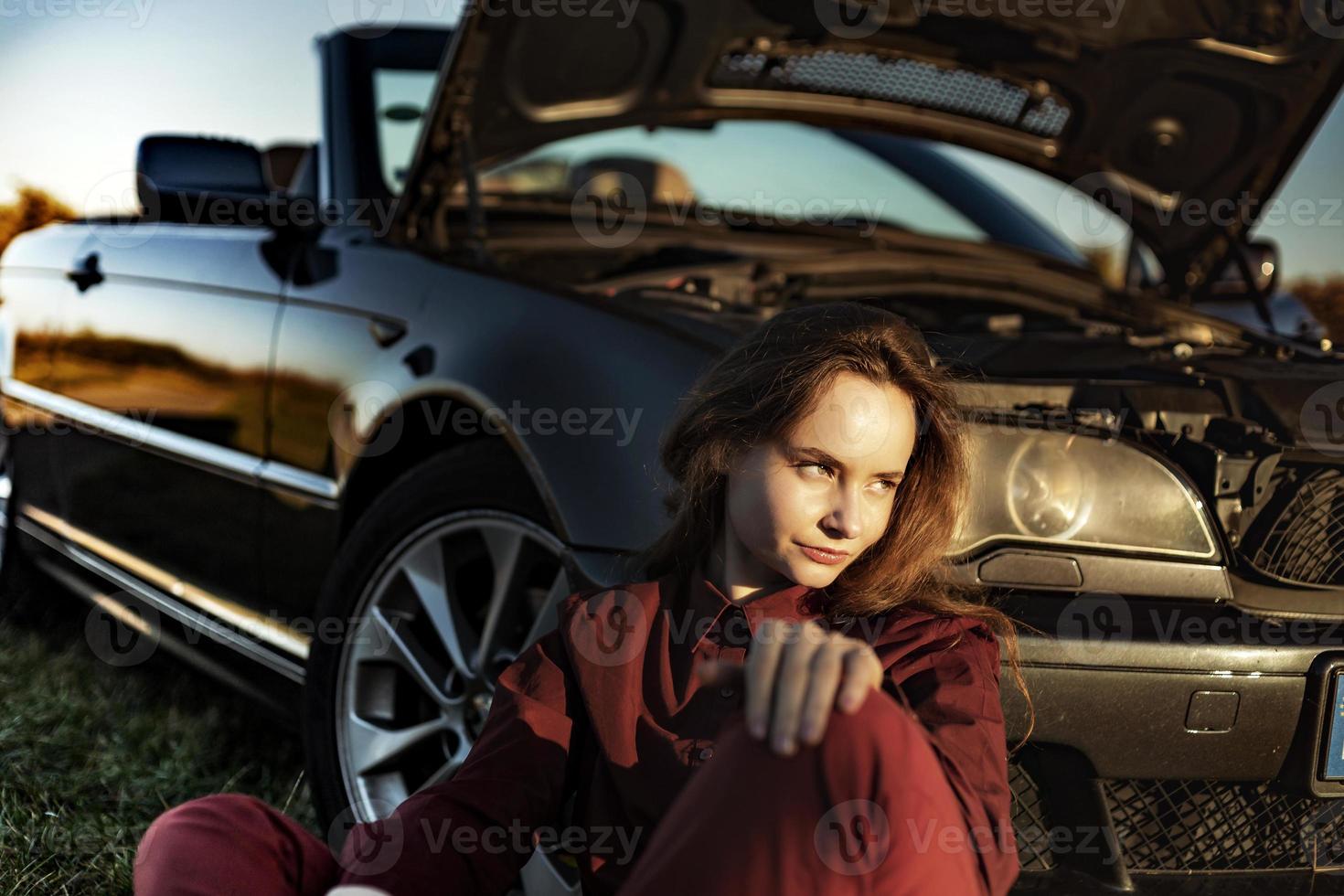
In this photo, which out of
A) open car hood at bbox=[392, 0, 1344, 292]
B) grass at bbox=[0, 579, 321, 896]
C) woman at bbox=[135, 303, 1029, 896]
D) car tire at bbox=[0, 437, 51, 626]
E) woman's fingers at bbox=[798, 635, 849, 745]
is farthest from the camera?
car tire at bbox=[0, 437, 51, 626]

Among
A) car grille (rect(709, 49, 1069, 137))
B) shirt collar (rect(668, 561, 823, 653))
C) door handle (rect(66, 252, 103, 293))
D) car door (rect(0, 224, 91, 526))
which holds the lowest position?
car door (rect(0, 224, 91, 526))

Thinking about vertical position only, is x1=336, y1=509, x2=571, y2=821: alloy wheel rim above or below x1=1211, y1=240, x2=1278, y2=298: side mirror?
below

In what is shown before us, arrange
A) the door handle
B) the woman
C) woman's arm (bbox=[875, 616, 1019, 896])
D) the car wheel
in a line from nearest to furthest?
woman's arm (bbox=[875, 616, 1019, 896]), the woman, the car wheel, the door handle

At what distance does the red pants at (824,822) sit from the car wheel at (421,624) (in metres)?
0.93

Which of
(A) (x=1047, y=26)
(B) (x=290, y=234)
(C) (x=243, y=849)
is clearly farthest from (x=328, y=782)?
(A) (x=1047, y=26)

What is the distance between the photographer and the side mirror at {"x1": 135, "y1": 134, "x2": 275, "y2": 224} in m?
3.01

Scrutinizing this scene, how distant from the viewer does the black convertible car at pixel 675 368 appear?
6.01 ft

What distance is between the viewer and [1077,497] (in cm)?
188

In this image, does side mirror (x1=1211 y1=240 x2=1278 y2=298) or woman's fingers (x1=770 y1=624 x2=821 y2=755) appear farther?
side mirror (x1=1211 y1=240 x2=1278 y2=298)

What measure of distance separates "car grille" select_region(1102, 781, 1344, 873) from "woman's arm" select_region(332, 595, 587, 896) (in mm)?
752

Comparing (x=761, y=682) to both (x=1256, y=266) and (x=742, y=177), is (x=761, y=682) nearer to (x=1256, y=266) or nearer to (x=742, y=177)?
(x=742, y=177)

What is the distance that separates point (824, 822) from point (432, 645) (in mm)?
1320

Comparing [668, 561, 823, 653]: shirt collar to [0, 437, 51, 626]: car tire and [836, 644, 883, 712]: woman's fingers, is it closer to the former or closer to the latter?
[836, 644, 883, 712]: woman's fingers

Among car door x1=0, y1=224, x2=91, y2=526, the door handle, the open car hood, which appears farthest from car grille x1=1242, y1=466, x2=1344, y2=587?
car door x1=0, y1=224, x2=91, y2=526
